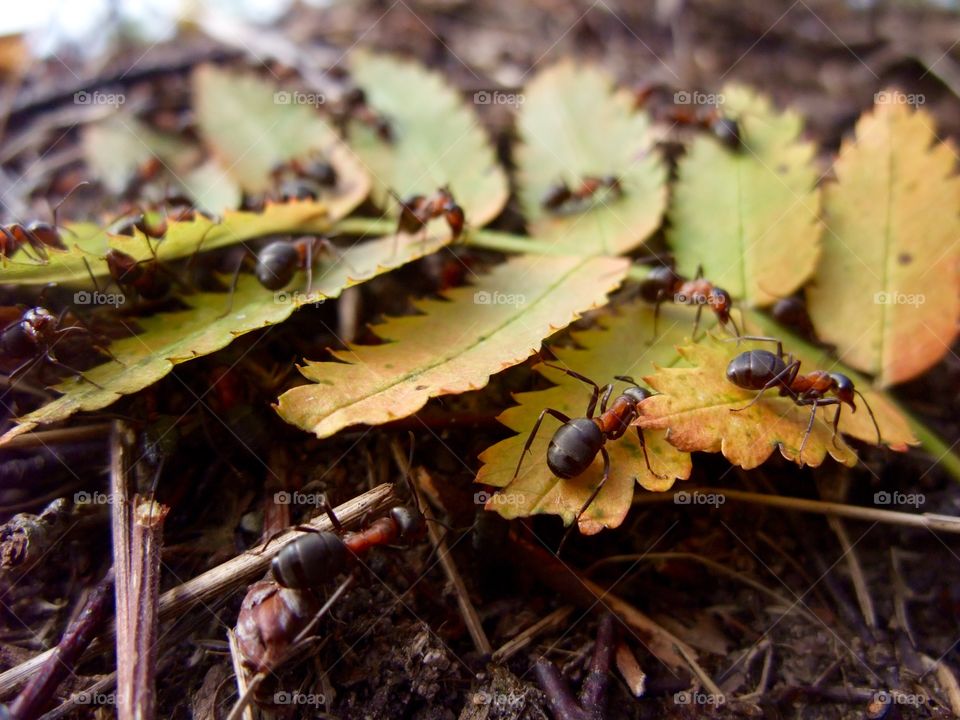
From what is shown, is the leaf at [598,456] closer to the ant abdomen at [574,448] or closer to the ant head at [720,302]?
the ant abdomen at [574,448]

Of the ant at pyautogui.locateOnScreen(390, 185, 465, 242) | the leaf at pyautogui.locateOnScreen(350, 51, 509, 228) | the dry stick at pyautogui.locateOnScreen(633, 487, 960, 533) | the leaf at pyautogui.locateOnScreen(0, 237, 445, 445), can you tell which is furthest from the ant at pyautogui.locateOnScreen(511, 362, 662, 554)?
the leaf at pyautogui.locateOnScreen(350, 51, 509, 228)

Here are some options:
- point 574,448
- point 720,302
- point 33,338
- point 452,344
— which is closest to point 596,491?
point 574,448

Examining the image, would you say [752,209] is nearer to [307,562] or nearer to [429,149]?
[429,149]

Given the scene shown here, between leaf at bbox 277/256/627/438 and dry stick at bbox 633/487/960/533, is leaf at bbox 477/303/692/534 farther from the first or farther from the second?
dry stick at bbox 633/487/960/533

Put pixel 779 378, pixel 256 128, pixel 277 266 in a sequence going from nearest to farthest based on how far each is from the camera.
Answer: pixel 779 378
pixel 277 266
pixel 256 128

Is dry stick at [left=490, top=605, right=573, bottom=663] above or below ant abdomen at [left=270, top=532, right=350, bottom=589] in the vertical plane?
below

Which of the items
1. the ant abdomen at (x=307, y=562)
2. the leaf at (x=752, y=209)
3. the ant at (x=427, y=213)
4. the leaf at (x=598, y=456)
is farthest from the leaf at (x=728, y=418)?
the ant at (x=427, y=213)

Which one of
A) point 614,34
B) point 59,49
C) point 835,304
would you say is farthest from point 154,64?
point 835,304
